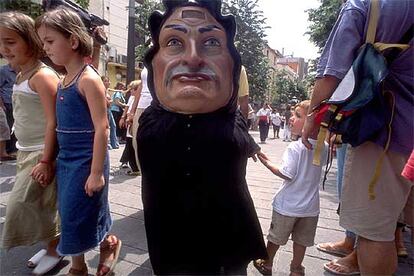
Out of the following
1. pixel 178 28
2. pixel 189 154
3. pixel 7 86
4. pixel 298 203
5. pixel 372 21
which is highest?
pixel 372 21

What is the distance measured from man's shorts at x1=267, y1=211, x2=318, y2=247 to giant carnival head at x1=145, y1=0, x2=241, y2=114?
988 mm

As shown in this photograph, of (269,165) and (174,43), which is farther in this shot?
(269,165)

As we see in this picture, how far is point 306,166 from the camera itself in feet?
6.57

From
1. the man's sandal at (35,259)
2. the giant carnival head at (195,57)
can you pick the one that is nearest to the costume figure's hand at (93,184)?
the giant carnival head at (195,57)

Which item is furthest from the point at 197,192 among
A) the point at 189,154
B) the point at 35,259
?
the point at 35,259

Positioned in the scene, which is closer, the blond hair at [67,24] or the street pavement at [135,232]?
the blond hair at [67,24]

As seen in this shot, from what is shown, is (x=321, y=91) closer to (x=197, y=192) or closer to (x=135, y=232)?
(x=197, y=192)

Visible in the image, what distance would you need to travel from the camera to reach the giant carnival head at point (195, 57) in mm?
1265

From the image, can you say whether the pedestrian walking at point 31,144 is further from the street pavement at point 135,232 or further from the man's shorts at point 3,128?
the man's shorts at point 3,128

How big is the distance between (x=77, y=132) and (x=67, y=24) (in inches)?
22.5

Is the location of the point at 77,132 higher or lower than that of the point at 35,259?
higher

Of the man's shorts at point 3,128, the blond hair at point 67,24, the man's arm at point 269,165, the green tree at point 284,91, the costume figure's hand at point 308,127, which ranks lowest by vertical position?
the man's shorts at point 3,128

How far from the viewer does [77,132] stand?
176 cm

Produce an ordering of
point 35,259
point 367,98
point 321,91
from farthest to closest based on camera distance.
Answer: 1. point 35,259
2. point 321,91
3. point 367,98
